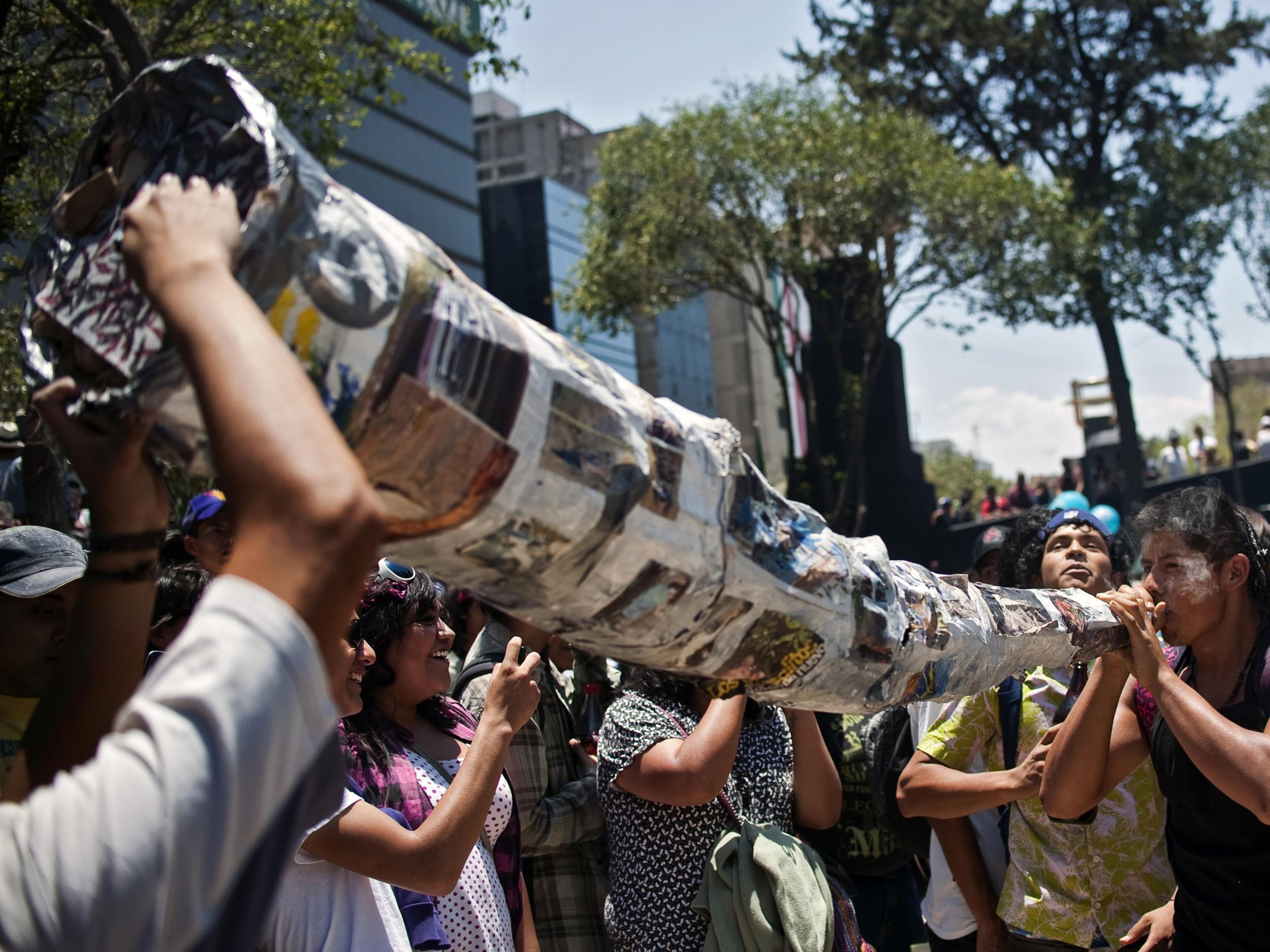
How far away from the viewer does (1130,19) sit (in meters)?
22.7

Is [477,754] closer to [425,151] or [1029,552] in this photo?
[1029,552]

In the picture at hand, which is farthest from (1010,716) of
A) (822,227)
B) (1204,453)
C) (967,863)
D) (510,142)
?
(510,142)

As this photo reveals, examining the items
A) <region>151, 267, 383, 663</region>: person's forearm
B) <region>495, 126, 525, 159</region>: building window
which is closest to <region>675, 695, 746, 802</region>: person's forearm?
<region>151, 267, 383, 663</region>: person's forearm

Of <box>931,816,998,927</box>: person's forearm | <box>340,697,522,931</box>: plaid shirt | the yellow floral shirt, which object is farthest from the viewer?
<box>931,816,998,927</box>: person's forearm

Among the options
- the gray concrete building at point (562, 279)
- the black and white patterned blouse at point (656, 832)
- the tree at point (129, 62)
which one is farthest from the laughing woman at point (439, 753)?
the gray concrete building at point (562, 279)

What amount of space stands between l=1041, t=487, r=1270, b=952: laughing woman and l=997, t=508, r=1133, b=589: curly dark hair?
78cm

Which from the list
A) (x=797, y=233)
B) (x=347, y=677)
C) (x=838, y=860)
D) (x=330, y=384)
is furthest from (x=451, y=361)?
(x=797, y=233)

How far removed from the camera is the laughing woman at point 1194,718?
8.39 feet

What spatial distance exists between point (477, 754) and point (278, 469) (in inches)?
67.1

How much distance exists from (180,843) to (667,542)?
1.84 ft

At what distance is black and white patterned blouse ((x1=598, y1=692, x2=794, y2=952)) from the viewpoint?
3049 mm

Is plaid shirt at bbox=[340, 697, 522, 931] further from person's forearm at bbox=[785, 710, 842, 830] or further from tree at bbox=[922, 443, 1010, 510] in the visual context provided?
tree at bbox=[922, 443, 1010, 510]

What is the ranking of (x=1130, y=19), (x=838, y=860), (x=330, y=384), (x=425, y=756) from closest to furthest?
1. (x=330, y=384)
2. (x=425, y=756)
3. (x=838, y=860)
4. (x=1130, y=19)

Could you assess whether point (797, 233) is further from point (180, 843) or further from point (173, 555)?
point (180, 843)
